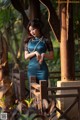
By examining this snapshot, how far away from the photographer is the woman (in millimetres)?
7266

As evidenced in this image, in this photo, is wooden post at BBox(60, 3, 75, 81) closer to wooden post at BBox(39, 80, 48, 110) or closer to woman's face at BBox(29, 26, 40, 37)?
woman's face at BBox(29, 26, 40, 37)

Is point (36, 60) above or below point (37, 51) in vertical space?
below

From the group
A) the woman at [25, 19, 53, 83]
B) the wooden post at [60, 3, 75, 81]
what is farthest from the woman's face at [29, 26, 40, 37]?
the wooden post at [60, 3, 75, 81]

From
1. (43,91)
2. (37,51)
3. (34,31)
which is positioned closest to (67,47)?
(37,51)

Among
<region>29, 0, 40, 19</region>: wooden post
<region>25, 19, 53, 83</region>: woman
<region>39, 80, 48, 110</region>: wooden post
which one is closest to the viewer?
<region>39, 80, 48, 110</region>: wooden post

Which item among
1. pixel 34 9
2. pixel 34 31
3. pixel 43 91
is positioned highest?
pixel 34 9

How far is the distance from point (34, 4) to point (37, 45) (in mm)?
1778

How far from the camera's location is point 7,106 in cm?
727

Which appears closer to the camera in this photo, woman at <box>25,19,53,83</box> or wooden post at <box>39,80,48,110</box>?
wooden post at <box>39,80,48,110</box>

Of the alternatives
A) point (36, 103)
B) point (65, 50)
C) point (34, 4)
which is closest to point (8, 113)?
point (36, 103)

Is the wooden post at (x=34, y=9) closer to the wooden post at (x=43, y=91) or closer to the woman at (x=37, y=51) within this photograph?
the woman at (x=37, y=51)

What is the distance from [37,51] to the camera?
727 cm

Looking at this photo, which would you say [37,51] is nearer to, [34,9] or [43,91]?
[43,91]

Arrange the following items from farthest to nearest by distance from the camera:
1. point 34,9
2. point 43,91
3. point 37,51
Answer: point 34,9, point 37,51, point 43,91
